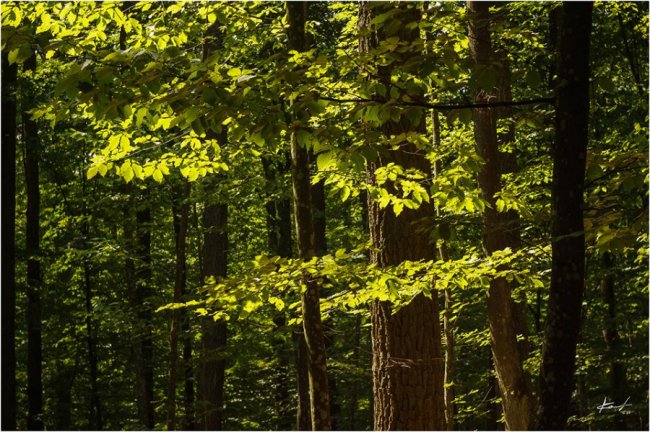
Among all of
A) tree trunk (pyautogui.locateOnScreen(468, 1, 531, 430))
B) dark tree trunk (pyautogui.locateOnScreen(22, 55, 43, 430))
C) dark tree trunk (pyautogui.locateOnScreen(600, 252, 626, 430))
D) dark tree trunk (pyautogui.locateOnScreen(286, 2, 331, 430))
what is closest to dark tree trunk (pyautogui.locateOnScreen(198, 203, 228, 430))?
dark tree trunk (pyautogui.locateOnScreen(22, 55, 43, 430))

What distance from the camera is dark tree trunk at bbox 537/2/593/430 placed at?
2.98 m

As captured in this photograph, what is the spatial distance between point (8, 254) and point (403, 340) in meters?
9.64

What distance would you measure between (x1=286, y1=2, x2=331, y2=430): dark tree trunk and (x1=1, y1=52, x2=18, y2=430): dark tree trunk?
8.64 m

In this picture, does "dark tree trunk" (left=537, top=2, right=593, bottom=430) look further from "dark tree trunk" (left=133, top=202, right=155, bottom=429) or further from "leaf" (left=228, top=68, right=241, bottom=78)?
"dark tree trunk" (left=133, top=202, right=155, bottom=429)

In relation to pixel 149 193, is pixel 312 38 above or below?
above

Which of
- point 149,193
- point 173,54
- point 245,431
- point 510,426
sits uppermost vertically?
point 149,193

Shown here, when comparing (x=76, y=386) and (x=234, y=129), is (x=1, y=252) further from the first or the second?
(x=234, y=129)

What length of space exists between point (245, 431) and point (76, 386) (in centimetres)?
560

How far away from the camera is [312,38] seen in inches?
524

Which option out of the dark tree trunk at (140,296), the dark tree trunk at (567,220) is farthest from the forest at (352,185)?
the dark tree trunk at (140,296)

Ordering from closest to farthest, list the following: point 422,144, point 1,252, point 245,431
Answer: point 422,144
point 1,252
point 245,431

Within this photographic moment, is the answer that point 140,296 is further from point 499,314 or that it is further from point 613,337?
point 499,314

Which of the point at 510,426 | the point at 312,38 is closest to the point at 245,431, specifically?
the point at 312,38

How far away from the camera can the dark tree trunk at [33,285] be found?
14.6m
